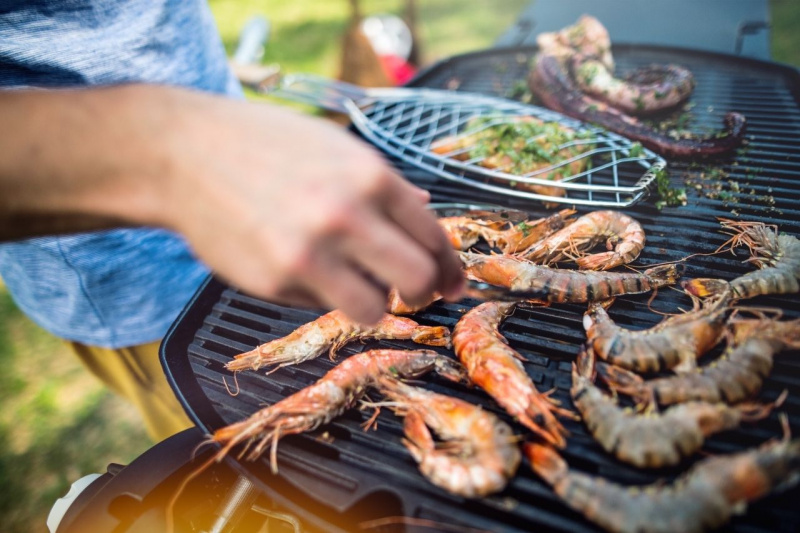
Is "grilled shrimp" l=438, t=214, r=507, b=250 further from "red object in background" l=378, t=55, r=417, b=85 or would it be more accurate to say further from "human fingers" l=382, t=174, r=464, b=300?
"red object in background" l=378, t=55, r=417, b=85

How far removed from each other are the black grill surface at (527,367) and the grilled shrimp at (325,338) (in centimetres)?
5

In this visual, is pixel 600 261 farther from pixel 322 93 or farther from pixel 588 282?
pixel 322 93

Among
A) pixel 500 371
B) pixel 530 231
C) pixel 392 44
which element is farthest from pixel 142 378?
pixel 392 44

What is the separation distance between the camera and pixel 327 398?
2.13 metres

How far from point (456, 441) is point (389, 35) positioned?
31.4 feet

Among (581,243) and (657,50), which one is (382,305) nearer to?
(581,243)

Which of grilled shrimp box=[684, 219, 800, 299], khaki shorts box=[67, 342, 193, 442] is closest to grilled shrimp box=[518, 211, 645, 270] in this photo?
grilled shrimp box=[684, 219, 800, 299]

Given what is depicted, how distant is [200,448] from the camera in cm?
213

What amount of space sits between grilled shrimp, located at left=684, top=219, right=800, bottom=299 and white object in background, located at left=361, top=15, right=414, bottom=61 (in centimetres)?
790

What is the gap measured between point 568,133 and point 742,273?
1.66m

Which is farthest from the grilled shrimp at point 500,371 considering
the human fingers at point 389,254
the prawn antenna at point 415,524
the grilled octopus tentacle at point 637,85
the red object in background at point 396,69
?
the red object in background at point 396,69

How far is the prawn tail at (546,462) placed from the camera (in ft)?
5.87

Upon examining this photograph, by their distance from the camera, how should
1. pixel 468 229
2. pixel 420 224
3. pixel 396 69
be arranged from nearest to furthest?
pixel 420 224 → pixel 468 229 → pixel 396 69

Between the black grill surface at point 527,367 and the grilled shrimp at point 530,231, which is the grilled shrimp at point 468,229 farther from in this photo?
the black grill surface at point 527,367
